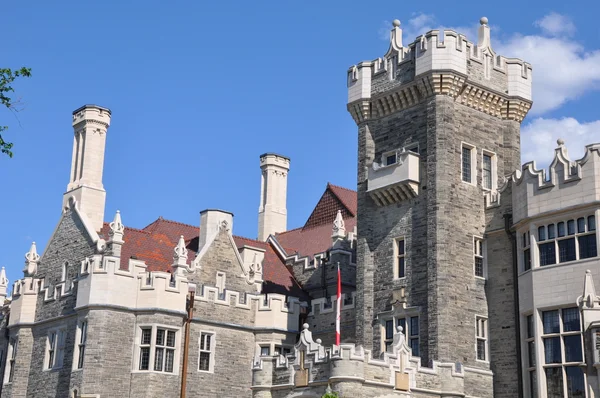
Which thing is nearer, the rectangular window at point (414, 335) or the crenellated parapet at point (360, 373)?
the crenellated parapet at point (360, 373)


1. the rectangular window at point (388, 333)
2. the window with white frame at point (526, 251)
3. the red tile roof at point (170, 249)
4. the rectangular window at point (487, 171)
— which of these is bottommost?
the rectangular window at point (388, 333)

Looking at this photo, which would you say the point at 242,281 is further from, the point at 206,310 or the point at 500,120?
the point at 500,120

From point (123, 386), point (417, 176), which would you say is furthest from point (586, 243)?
point (123, 386)

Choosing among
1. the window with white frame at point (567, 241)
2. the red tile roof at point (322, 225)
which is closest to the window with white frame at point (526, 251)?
the window with white frame at point (567, 241)

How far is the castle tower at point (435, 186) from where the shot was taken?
29.8 meters

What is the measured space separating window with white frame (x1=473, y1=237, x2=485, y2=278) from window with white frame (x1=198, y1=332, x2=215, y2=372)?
32.7ft

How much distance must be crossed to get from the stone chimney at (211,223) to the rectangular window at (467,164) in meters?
10.4

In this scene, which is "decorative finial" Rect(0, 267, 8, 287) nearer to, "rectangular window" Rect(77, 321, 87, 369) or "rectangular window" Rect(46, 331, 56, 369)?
"rectangular window" Rect(46, 331, 56, 369)

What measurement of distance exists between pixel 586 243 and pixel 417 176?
6370 millimetres

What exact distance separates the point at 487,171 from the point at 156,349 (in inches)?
524

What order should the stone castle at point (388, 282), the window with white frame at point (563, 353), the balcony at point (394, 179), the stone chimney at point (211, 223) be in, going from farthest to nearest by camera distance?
the stone chimney at point (211, 223) < the balcony at point (394, 179) < the stone castle at point (388, 282) < the window with white frame at point (563, 353)

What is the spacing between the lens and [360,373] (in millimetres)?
26219

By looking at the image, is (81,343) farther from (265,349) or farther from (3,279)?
(3,279)

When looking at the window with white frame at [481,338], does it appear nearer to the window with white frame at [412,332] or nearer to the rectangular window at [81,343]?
the window with white frame at [412,332]
